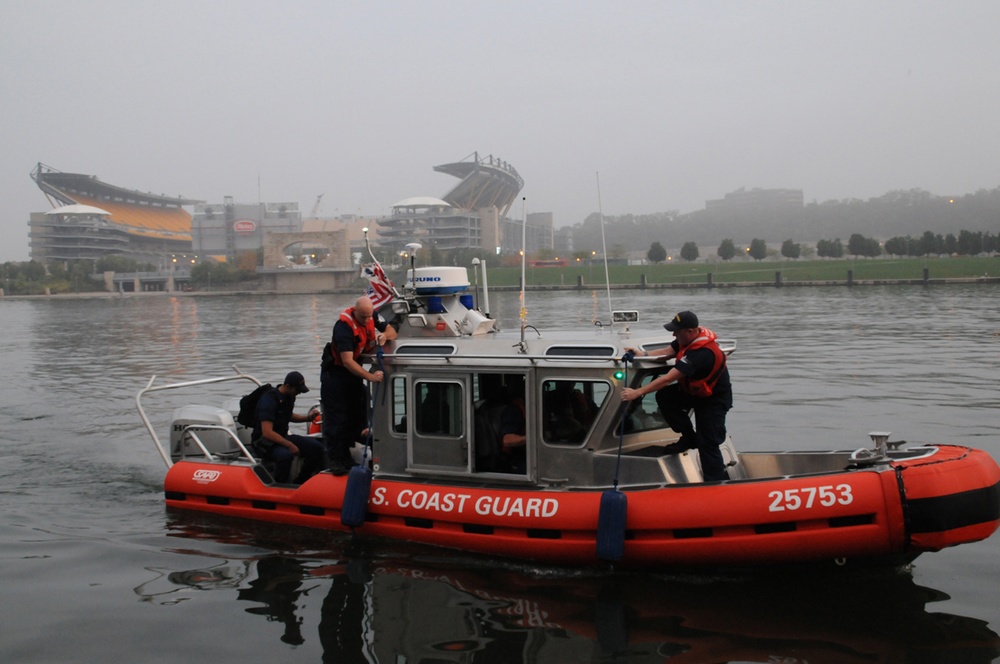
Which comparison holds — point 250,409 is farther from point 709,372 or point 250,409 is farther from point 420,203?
point 420,203

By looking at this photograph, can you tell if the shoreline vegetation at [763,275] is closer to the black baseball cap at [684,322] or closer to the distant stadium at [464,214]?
the distant stadium at [464,214]

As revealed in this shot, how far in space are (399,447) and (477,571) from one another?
126cm

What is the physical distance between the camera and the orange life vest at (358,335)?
784cm

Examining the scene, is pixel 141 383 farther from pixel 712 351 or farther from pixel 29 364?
pixel 712 351

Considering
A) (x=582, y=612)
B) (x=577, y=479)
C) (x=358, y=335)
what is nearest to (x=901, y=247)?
(x=577, y=479)

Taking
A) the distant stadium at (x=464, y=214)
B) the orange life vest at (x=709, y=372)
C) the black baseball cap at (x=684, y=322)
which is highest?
the distant stadium at (x=464, y=214)

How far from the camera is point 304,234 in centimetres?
9888

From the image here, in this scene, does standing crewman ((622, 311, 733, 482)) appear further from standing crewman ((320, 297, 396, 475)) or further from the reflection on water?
standing crewman ((320, 297, 396, 475))

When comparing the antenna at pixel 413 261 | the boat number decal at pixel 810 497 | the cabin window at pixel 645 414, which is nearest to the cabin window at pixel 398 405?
the antenna at pixel 413 261

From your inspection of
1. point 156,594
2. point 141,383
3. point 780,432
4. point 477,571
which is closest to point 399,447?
point 477,571

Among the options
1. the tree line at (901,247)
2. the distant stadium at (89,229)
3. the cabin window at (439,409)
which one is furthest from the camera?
the distant stadium at (89,229)

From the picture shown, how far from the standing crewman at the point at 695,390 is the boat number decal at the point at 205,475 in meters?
4.41

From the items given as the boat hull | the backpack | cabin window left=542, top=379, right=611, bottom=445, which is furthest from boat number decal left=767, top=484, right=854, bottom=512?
the backpack

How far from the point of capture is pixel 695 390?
6.96 metres
